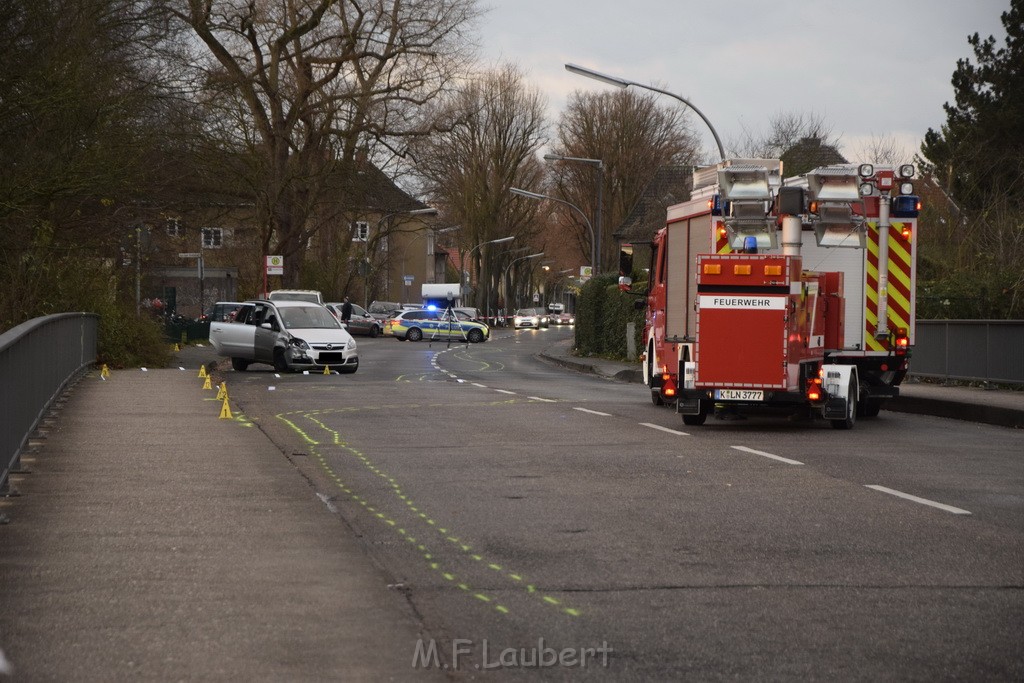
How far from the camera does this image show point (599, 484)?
36.4 ft

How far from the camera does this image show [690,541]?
8.36m

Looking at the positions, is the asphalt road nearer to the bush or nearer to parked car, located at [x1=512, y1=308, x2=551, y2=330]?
the bush

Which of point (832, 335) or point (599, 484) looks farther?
point (832, 335)

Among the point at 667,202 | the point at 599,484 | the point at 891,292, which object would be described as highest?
the point at 667,202

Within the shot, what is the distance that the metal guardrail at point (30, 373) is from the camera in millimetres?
9953

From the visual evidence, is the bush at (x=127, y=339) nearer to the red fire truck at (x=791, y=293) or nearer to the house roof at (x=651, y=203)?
the red fire truck at (x=791, y=293)

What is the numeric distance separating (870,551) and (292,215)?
131 ft

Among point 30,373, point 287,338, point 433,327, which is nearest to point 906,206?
point 30,373

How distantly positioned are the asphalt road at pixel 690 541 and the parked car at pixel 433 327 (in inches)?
1809

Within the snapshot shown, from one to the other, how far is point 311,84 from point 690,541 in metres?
38.2

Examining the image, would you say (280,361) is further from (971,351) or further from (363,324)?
(363,324)

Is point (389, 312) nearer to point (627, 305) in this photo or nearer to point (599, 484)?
point (627, 305)

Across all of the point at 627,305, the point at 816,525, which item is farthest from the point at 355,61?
the point at 816,525

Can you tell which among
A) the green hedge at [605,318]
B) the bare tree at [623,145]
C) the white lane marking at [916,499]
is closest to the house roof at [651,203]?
the bare tree at [623,145]
